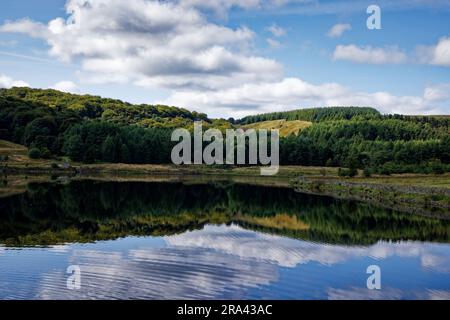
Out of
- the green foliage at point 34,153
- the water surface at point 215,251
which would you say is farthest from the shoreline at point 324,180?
the water surface at point 215,251

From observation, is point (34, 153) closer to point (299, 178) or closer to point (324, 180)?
point (299, 178)

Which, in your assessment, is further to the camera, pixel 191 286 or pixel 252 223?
pixel 252 223

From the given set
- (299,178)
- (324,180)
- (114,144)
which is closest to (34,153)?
(114,144)

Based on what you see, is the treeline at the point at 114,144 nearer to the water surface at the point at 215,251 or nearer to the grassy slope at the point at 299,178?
the grassy slope at the point at 299,178

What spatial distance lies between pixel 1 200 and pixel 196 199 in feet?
93.0

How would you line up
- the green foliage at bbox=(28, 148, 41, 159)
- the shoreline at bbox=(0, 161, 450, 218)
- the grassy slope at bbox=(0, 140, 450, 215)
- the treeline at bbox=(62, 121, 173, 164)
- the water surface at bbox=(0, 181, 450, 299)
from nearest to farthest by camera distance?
1. the water surface at bbox=(0, 181, 450, 299)
2. the shoreline at bbox=(0, 161, 450, 218)
3. the grassy slope at bbox=(0, 140, 450, 215)
4. the green foliage at bbox=(28, 148, 41, 159)
5. the treeline at bbox=(62, 121, 173, 164)

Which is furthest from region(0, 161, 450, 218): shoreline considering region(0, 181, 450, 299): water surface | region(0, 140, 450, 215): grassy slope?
region(0, 181, 450, 299): water surface

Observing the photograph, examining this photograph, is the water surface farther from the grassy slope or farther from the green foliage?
the green foliage

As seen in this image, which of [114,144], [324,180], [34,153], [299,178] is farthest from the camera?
[114,144]
